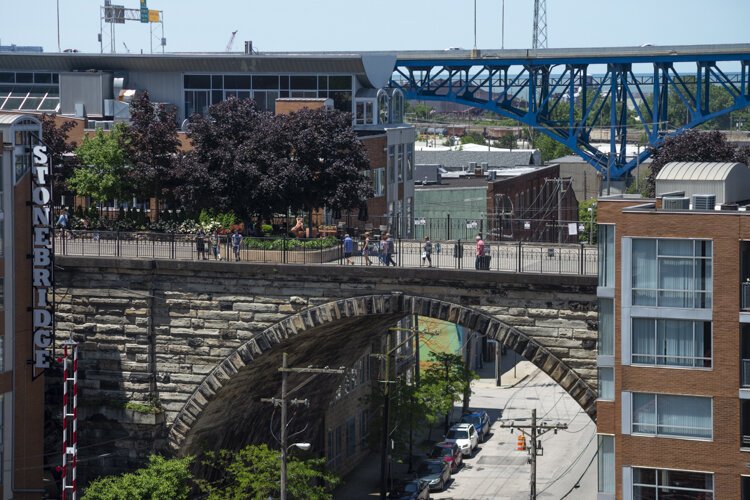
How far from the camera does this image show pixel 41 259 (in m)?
48.5

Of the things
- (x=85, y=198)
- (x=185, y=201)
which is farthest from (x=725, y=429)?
(x=85, y=198)

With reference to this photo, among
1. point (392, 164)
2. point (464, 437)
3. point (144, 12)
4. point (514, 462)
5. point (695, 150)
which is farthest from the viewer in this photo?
point (144, 12)

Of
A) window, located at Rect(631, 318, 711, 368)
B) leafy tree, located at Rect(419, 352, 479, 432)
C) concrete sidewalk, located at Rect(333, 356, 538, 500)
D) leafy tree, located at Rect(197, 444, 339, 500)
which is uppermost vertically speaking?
window, located at Rect(631, 318, 711, 368)

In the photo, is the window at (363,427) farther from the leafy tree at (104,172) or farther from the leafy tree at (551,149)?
the leafy tree at (551,149)

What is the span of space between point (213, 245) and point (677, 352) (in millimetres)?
18057

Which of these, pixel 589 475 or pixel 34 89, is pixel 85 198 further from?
pixel 589 475

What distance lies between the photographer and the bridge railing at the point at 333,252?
48.6 meters

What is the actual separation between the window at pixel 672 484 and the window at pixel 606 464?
954 mm

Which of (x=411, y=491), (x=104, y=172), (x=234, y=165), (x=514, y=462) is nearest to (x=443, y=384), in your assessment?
(x=514, y=462)

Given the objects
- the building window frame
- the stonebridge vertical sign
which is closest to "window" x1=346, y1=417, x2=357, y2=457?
the stonebridge vertical sign

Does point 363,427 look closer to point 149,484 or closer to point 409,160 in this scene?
point 409,160

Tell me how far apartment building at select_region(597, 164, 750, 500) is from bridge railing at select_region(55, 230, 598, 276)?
223 inches

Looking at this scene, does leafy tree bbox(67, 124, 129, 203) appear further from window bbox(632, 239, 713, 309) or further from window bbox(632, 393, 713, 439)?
window bbox(632, 393, 713, 439)

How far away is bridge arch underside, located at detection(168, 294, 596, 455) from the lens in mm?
47375
